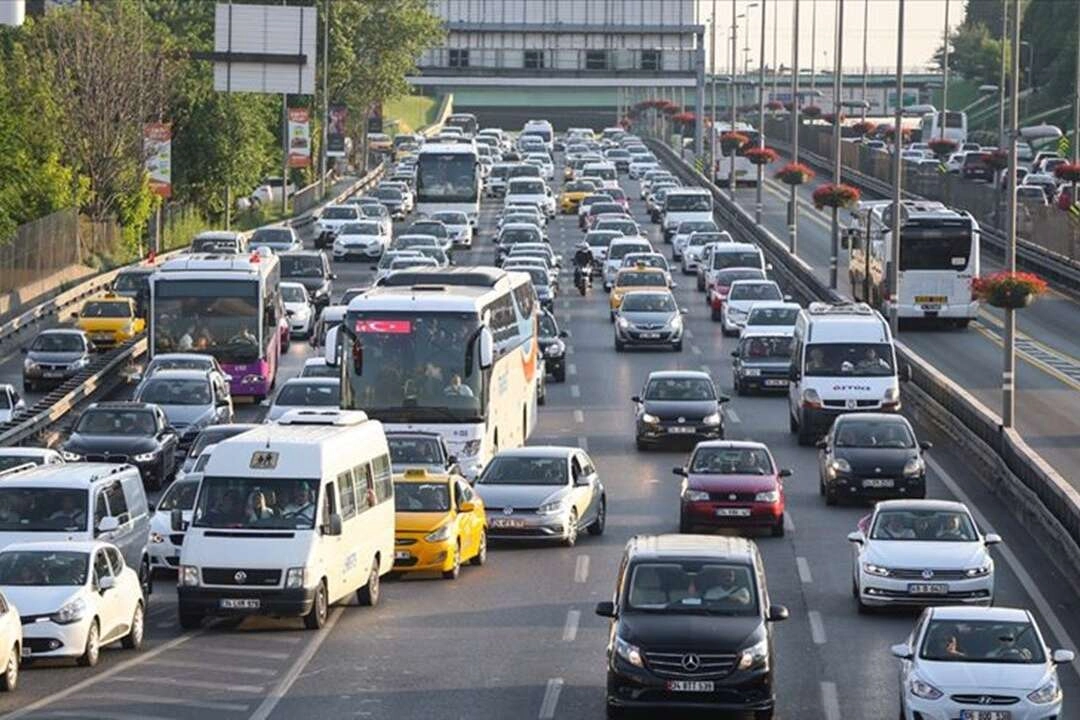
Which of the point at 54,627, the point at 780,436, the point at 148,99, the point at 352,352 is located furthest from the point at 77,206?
the point at 54,627

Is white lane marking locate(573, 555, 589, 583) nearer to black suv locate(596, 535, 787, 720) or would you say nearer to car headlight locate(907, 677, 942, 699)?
black suv locate(596, 535, 787, 720)

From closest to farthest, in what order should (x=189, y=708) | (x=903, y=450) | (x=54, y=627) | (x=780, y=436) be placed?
(x=189, y=708)
(x=54, y=627)
(x=903, y=450)
(x=780, y=436)

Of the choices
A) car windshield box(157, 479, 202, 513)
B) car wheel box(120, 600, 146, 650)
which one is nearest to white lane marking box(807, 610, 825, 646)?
car wheel box(120, 600, 146, 650)

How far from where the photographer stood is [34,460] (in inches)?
1558

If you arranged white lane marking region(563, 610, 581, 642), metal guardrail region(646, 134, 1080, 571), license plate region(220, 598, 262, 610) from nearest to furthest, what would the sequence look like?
1. license plate region(220, 598, 262, 610)
2. white lane marking region(563, 610, 581, 642)
3. metal guardrail region(646, 134, 1080, 571)

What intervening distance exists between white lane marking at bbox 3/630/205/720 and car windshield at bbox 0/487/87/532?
2928mm

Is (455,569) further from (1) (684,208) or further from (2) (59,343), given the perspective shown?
(1) (684,208)

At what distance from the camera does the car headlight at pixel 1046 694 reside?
953 inches

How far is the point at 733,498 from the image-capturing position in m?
39.3

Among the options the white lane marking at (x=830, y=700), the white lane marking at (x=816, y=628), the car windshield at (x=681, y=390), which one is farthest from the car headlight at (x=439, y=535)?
the car windshield at (x=681, y=390)

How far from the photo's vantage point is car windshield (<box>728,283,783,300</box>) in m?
70.4

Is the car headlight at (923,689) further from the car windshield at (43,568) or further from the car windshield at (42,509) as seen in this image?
the car windshield at (42,509)

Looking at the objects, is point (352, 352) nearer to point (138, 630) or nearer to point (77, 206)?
point (138, 630)

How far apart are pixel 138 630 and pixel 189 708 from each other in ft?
14.9
